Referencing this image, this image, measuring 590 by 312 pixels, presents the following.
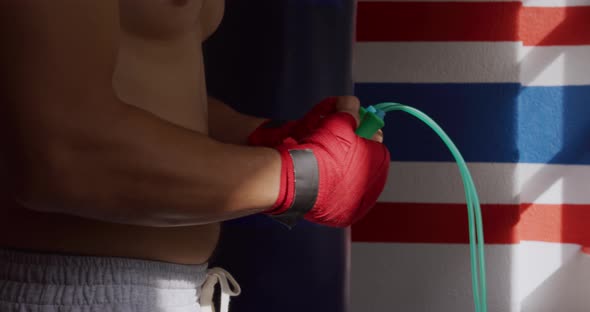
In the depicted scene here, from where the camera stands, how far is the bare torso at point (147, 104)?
63 centimetres

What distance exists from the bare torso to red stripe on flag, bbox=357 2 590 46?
800 mm

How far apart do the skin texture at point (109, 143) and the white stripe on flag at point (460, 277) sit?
828 mm

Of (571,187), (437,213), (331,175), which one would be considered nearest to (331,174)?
(331,175)

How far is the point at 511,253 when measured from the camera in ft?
4.78

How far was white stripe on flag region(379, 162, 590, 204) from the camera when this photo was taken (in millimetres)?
1452

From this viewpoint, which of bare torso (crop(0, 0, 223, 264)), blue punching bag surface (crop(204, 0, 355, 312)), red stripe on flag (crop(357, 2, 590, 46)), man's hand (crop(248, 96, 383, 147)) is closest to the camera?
bare torso (crop(0, 0, 223, 264))

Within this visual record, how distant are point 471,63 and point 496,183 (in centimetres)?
27

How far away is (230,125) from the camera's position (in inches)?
36.9

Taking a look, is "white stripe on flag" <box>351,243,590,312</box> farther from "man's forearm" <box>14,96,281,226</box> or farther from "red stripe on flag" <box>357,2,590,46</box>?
"man's forearm" <box>14,96,281,226</box>

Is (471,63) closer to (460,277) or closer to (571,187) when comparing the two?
(571,187)

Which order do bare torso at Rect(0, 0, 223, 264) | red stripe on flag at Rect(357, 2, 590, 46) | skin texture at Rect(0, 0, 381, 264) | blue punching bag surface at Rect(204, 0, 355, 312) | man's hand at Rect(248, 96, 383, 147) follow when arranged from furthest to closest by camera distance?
red stripe on flag at Rect(357, 2, 590, 46)
blue punching bag surface at Rect(204, 0, 355, 312)
man's hand at Rect(248, 96, 383, 147)
bare torso at Rect(0, 0, 223, 264)
skin texture at Rect(0, 0, 381, 264)

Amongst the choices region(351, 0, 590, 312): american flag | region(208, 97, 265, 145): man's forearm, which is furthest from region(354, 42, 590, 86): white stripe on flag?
region(208, 97, 265, 145): man's forearm

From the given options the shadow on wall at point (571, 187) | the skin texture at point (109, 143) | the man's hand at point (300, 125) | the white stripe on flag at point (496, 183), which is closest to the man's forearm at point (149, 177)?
the skin texture at point (109, 143)

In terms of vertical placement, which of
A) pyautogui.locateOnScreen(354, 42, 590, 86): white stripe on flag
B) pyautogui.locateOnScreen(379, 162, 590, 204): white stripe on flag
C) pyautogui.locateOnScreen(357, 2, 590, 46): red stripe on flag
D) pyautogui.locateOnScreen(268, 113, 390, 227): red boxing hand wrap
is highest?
pyautogui.locateOnScreen(357, 2, 590, 46): red stripe on flag
